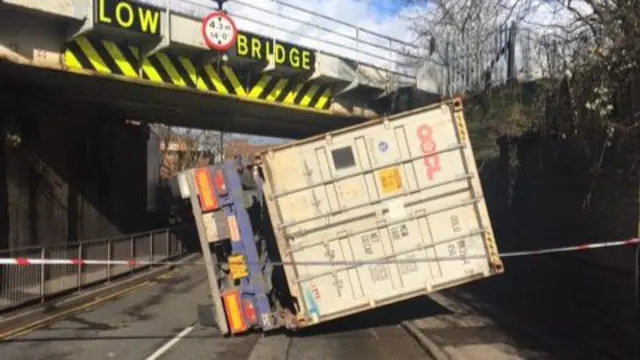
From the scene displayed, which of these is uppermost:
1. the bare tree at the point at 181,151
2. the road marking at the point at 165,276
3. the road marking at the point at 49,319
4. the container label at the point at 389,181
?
the bare tree at the point at 181,151

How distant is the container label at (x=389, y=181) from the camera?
432 inches

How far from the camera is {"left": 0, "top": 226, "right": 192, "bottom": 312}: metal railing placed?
14.3 m

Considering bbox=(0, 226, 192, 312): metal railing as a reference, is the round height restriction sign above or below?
above

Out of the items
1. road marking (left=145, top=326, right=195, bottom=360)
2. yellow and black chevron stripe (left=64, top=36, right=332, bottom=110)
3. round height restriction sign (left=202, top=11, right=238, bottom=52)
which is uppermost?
round height restriction sign (left=202, top=11, right=238, bottom=52)

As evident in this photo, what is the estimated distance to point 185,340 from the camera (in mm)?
11172

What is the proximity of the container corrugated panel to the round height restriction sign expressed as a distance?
20.0 feet

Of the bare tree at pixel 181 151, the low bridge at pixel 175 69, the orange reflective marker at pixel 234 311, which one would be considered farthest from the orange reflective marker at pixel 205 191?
the bare tree at pixel 181 151

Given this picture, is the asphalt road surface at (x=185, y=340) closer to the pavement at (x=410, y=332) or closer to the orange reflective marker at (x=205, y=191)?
the pavement at (x=410, y=332)

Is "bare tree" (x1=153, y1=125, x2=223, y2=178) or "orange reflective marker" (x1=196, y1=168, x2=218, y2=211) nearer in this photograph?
"orange reflective marker" (x1=196, y1=168, x2=218, y2=211)

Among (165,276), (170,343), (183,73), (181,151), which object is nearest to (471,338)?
(170,343)

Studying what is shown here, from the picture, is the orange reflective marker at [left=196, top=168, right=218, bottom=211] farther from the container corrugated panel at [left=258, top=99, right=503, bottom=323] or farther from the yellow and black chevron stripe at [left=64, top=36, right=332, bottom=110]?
the yellow and black chevron stripe at [left=64, top=36, right=332, bottom=110]

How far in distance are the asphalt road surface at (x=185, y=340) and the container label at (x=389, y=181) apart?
2.25 metres

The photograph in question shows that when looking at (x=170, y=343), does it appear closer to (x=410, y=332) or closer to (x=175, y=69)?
(x=410, y=332)

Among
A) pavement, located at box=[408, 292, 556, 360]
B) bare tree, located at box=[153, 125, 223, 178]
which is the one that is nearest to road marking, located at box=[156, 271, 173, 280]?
pavement, located at box=[408, 292, 556, 360]
